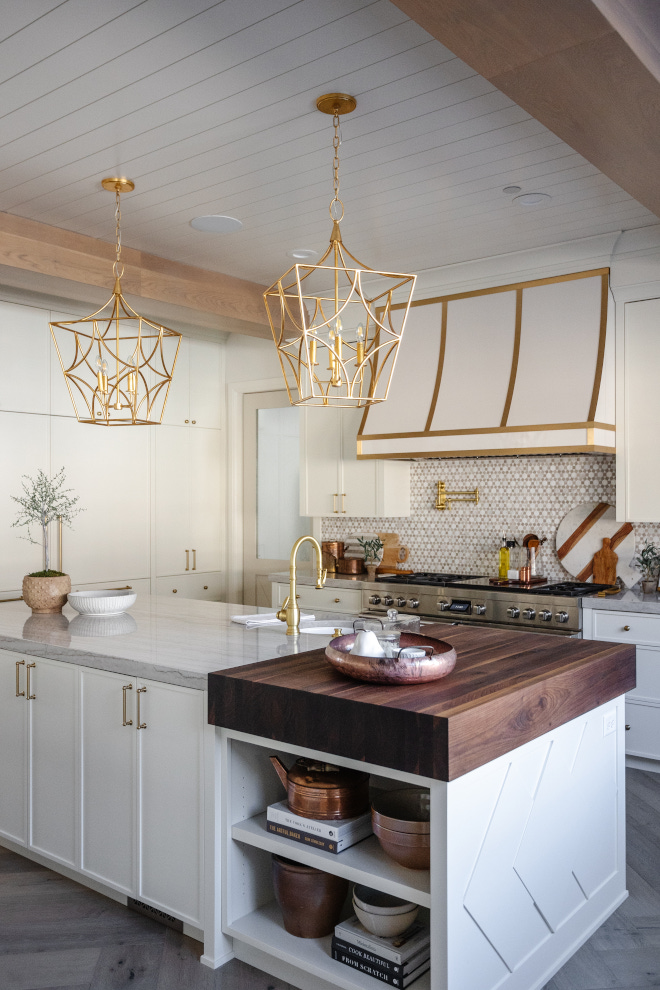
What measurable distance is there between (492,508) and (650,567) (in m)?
1.08

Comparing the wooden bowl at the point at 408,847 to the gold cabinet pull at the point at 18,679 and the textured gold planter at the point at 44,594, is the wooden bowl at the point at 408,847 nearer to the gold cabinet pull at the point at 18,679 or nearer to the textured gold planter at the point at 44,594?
the gold cabinet pull at the point at 18,679

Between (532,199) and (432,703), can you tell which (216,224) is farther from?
(432,703)

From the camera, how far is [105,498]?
19.2ft

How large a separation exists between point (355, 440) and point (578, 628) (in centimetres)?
199

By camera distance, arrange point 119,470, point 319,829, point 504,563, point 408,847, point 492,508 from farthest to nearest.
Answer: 1. point 119,470
2. point 492,508
3. point 504,563
4. point 319,829
5. point 408,847

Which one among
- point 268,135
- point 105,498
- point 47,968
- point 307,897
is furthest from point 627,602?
point 105,498

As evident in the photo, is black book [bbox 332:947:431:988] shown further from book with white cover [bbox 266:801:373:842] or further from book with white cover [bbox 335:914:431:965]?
book with white cover [bbox 266:801:373:842]

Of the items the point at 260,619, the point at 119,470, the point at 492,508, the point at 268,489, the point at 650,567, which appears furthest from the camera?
the point at 268,489

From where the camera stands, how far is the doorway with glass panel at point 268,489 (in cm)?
648

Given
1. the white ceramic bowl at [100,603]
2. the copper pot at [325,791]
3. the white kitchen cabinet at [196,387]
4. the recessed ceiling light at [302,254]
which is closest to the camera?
the copper pot at [325,791]

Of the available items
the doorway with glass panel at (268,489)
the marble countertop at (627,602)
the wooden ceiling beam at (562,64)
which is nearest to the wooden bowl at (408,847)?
the wooden ceiling beam at (562,64)

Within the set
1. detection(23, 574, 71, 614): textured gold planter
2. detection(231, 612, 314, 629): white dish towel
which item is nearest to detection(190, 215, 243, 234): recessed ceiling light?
detection(23, 574, 71, 614): textured gold planter

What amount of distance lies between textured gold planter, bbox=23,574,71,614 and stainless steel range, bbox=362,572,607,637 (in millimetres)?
1554

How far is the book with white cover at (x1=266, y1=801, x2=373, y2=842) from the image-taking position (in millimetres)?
2260
